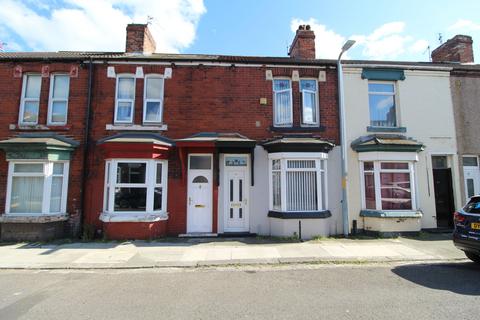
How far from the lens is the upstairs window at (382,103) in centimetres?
1109

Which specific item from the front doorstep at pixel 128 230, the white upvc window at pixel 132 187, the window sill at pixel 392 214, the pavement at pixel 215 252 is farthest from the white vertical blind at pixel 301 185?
the front doorstep at pixel 128 230

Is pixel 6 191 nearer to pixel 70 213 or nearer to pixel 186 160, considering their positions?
pixel 70 213

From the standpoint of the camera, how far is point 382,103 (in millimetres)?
11148

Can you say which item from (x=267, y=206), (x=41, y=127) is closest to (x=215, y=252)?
(x=267, y=206)

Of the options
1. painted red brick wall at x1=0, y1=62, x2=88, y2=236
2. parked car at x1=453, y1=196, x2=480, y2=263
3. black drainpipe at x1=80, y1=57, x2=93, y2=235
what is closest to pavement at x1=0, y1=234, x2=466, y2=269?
parked car at x1=453, y1=196, x2=480, y2=263

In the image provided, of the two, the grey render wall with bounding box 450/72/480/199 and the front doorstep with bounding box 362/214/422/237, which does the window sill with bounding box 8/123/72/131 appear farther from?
the grey render wall with bounding box 450/72/480/199

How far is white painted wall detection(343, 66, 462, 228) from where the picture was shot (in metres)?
10.6

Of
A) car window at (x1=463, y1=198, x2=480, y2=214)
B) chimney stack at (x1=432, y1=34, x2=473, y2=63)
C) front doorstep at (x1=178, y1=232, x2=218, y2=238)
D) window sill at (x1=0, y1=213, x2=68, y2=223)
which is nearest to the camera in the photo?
car window at (x1=463, y1=198, x2=480, y2=214)

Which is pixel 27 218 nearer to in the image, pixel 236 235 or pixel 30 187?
pixel 30 187

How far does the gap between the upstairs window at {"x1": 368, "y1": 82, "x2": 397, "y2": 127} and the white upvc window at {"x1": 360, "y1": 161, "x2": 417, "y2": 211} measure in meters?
1.85

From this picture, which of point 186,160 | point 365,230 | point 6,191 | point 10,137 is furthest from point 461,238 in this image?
point 10,137

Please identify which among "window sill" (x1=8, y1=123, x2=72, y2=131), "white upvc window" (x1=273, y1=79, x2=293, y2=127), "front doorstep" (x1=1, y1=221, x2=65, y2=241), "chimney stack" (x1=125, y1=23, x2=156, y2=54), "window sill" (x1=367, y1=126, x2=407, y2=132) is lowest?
"front doorstep" (x1=1, y1=221, x2=65, y2=241)

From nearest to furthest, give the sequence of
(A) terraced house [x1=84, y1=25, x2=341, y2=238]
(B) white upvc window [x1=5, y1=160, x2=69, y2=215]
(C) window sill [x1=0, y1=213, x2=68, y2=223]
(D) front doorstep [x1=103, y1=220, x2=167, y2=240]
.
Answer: (C) window sill [x1=0, y1=213, x2=68, y2=223]
(D) front doorstep [x1=103, y1=220, x2=167, y2=240]
(B) white upvc window [x1=5, y1=160, x2=69, y2=215]
(A) terraced house [x1=84, y1=25, x2=341, y2=238]

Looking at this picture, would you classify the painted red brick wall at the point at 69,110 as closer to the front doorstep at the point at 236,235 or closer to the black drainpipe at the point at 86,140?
the black drainpipe at the point at 86,140
